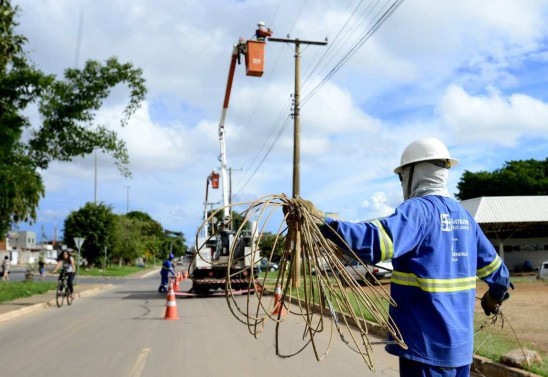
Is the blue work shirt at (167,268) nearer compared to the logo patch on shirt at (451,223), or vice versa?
the logo patch on shirt at (451,223)

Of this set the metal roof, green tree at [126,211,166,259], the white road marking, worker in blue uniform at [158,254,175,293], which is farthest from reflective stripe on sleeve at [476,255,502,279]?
green tree at [126,211,166,259]

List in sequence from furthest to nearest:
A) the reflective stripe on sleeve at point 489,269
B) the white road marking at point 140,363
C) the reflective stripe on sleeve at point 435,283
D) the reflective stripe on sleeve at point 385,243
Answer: the white road marking at point 140,363
the reflective stripe on sleeve at point 489,269
the reflective stripe on sleeve at point 435,283
the reflective stripe on sleeve at point 385,243

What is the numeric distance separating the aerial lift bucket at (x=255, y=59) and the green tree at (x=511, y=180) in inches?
1475

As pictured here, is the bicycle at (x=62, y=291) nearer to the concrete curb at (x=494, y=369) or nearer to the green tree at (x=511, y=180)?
the concrete curb at (x=494, y=369)

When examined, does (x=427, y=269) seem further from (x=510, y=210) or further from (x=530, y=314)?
(x=510, y=210)

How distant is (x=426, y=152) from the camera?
3328mm

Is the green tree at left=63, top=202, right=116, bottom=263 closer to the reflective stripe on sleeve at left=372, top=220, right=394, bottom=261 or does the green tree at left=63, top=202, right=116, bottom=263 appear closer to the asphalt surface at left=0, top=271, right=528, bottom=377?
the asphalt surface at left=0, top=271, right=528, bottom=377

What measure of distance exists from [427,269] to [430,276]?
4cm

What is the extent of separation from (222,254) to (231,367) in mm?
12574

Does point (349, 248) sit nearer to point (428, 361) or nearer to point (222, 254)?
point (428, 361)

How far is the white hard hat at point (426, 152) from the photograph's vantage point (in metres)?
3.32

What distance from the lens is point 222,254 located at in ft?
65.5

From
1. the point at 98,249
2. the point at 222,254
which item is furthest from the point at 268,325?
the point at 98,249

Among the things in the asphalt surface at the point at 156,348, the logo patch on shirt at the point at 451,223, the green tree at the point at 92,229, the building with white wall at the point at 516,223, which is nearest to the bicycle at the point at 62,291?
the asphalt surface at the point at 156,348
